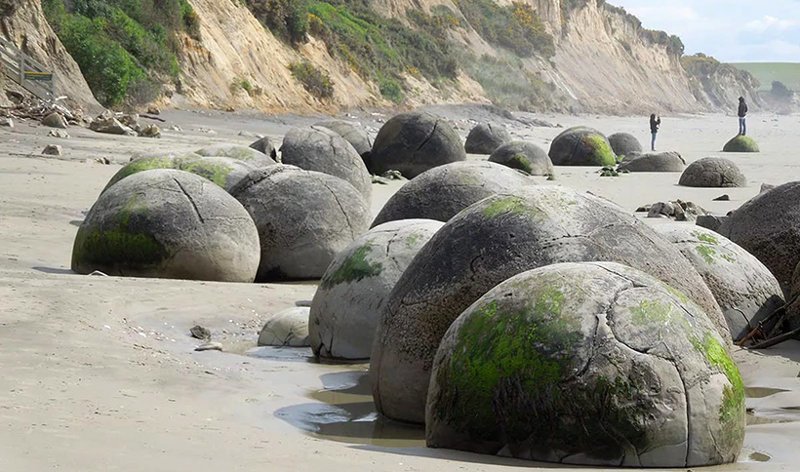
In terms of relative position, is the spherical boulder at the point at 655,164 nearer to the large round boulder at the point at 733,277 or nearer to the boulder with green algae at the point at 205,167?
the boulder with green algae at the point at 205,167

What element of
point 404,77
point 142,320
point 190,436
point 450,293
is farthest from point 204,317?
point 404,77

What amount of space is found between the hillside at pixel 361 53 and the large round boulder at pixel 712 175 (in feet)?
51.4

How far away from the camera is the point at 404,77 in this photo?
194 ft

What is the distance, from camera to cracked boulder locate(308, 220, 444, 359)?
809 centimetres

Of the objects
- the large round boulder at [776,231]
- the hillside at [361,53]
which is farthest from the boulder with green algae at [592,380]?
the hillside at [361,53]

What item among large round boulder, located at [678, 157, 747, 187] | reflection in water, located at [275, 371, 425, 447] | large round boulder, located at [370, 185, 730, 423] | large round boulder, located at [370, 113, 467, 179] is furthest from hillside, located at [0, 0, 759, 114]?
large round boulder, located at [370, 185, 730, 423]

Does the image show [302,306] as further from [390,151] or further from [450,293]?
[390,151]

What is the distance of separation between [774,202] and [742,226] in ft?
1.08

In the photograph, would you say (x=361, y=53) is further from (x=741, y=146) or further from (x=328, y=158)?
(x=328, y=158)

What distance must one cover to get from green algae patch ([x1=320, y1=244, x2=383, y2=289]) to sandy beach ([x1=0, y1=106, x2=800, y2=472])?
0.58m

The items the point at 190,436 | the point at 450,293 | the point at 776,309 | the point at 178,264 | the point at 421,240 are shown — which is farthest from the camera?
the point at 178,264

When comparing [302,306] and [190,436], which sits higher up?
[190,436]

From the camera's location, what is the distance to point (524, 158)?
25875 millimetres

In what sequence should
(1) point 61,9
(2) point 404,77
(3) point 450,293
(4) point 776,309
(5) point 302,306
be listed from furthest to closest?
1. (2) point 404,77
2. (1) point 61,9
3. (5) point 302,306
4. (4) point 776,309
5. (3) point 450,293
